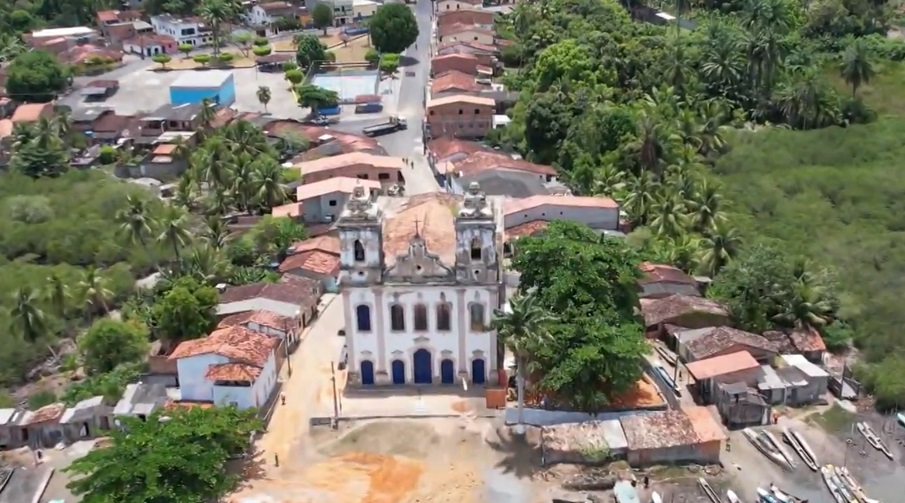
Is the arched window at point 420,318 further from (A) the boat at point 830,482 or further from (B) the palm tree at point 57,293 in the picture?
(B) the palm tree at point 57,293

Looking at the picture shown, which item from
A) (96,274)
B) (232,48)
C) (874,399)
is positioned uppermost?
(232,48)

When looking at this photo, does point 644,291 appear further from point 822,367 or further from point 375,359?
point 375,359

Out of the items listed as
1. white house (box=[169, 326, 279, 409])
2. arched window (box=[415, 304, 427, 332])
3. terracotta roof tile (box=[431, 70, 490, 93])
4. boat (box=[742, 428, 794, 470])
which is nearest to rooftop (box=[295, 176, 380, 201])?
white house (box=[169, 326, 279, 409])

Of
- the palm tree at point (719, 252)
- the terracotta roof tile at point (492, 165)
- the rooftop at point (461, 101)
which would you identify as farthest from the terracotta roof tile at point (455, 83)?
the palm tree at point (719, 252)

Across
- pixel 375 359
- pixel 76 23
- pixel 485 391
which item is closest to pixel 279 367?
pixel 375 359

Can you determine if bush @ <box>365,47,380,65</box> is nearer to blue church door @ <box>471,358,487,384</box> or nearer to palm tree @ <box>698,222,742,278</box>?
palm tree @ <box>698,222,742,278</box>

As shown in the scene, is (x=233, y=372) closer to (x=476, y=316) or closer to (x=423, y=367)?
(x=423, y=367)
